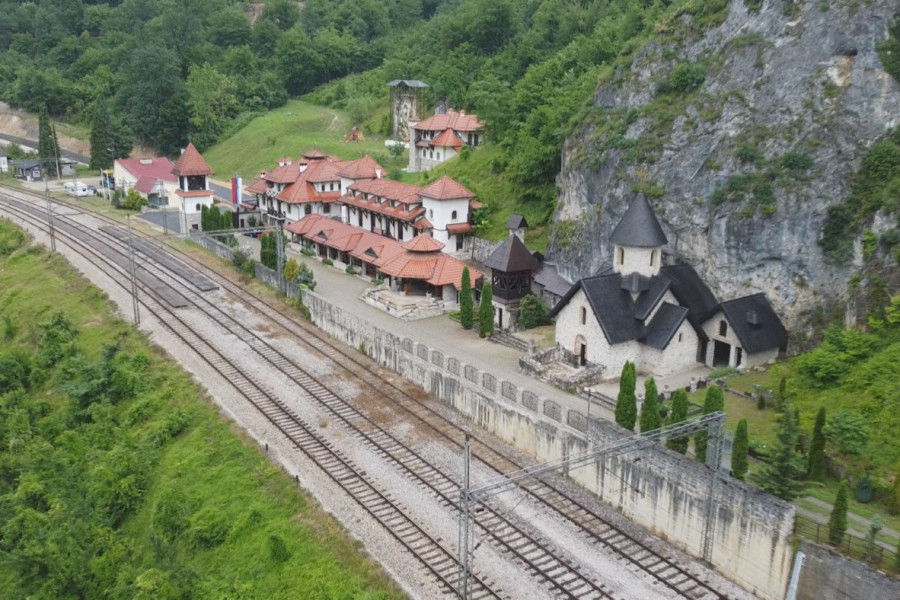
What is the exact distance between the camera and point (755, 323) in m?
37.6

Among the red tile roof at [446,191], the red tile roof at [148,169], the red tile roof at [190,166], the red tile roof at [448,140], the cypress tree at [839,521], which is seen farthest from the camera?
the red tile roof at [148,169]

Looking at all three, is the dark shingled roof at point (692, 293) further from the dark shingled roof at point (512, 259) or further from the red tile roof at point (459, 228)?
the red tile roof at point (459, 228)

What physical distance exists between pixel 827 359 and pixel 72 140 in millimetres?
108126

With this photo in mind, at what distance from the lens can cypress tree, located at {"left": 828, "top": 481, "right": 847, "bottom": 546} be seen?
2248cm

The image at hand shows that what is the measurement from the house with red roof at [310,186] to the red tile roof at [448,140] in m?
7.39

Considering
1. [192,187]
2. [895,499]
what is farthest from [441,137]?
[895,499]

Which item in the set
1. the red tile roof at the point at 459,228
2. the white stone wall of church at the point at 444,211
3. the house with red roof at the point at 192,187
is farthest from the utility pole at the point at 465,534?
the house with red roof at the point at 192,187

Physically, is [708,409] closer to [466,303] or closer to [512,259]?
[512,259]

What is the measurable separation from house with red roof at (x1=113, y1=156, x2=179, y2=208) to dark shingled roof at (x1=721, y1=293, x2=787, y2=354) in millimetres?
57964

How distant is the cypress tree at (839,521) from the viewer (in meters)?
22.5

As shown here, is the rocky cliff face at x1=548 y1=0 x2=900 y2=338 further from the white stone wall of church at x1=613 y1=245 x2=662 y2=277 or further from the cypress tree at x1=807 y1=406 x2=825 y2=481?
the cypress tree at x1=807 y1=406 x2=825 y2=481

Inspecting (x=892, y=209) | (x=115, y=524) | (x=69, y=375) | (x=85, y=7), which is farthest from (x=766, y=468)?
(x=85, y=7)

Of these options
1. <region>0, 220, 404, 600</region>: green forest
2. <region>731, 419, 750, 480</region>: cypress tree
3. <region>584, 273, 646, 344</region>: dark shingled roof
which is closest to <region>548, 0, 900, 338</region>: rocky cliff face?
<region>584, 273, 646, 344</region>: dark shingled roof

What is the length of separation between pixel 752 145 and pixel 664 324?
1053cm
